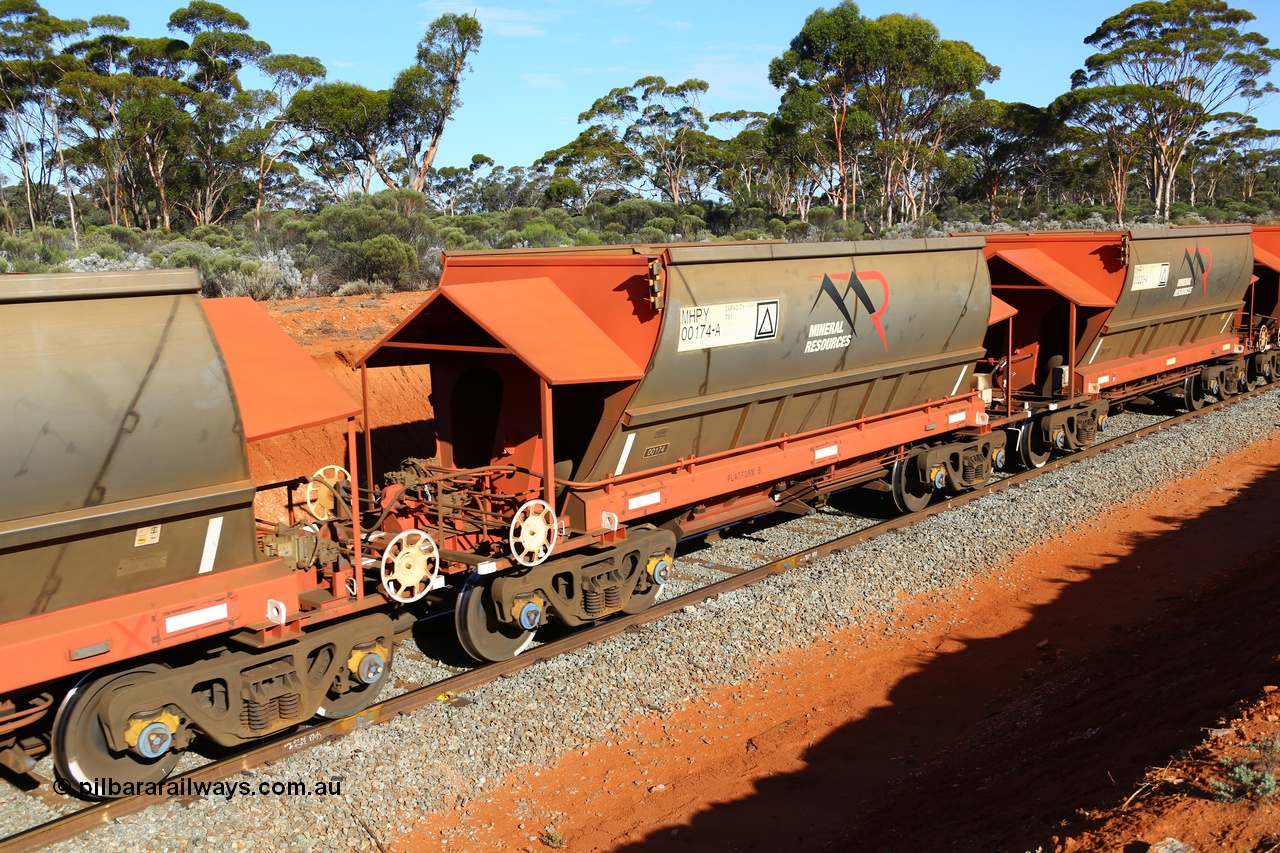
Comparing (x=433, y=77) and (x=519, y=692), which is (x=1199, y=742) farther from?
(x=433, y=77)

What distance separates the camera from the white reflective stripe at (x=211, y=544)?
6637 mm

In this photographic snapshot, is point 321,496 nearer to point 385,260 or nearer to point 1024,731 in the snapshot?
point 1024,731

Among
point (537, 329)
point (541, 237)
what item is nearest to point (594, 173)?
point (541, 237)

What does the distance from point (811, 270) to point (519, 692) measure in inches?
202

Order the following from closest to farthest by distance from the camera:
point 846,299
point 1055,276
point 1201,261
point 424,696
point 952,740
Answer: point 952,740
point 424,696
point 846,299
point 1055,276
point 1201,261

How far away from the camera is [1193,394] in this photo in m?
19.5

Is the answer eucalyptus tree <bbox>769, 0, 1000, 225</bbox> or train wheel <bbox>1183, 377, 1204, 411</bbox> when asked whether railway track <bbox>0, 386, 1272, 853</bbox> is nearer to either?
train wheel <bbox>1183, 377, 1204, 411</bbox>

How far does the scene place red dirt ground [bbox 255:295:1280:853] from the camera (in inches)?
204

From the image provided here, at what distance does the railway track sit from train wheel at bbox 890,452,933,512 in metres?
0.20

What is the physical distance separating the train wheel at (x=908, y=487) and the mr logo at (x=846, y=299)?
6.73 feet

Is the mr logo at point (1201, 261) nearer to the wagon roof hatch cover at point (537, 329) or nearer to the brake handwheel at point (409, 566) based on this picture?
the wagon roof hatch cover at point (537, 329)

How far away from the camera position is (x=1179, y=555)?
37.7ft

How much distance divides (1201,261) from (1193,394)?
2.70 m

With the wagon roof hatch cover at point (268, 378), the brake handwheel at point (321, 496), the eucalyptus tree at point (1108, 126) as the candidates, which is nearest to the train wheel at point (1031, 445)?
the brake handwheel at point (321, 496)
